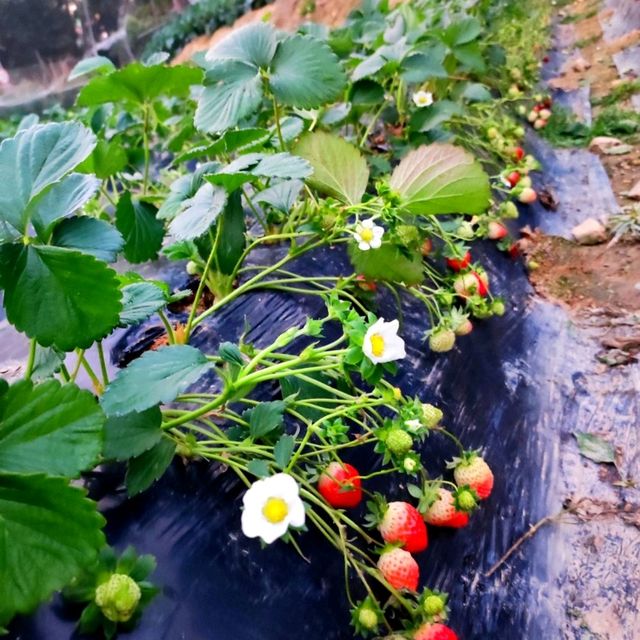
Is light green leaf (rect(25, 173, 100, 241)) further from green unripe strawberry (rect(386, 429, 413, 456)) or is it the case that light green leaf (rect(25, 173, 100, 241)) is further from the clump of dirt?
the clump of dirt

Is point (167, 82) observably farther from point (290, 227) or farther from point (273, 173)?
point (273, 173)

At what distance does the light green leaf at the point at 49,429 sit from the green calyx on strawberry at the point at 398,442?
27 centimetres

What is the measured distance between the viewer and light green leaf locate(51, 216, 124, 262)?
58cm

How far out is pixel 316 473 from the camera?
2.19 ft

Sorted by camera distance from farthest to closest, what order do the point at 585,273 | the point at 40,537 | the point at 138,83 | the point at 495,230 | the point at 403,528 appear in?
the point at 585,273
the point at 495,230
the point at 138,83
the point at 403,528
the point at 40,537

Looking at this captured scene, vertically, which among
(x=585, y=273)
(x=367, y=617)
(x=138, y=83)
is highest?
(x=138, y=83)

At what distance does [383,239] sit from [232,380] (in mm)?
395

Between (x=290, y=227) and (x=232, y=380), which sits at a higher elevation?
(x=232, y=380)

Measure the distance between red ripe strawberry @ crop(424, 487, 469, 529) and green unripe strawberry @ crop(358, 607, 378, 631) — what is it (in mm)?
170

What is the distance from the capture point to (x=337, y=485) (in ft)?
2.14

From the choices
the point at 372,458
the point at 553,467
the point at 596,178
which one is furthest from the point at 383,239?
the point at 596,178

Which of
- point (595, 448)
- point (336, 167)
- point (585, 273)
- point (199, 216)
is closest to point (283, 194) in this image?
point (336, 167)

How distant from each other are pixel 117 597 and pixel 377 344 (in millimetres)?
313

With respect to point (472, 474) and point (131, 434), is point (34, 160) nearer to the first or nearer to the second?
point (131, 434)
